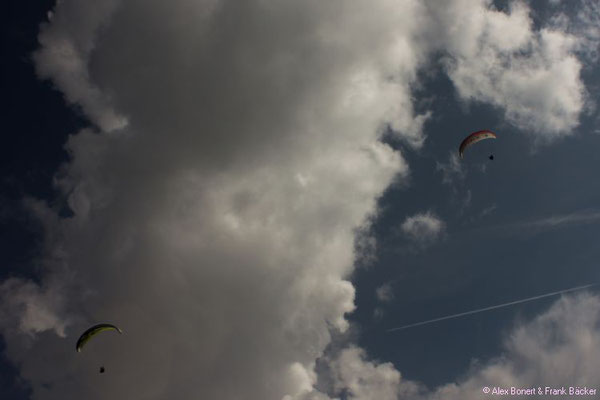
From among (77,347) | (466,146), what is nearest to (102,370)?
(77,347)

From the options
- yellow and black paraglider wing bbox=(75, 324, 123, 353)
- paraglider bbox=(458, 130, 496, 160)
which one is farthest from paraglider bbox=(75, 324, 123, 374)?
paraglider bbox=(458, 130, 496, 160)

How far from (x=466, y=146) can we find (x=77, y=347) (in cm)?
10073

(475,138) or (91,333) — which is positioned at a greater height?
(475,138)

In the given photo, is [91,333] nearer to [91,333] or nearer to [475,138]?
[91,333]

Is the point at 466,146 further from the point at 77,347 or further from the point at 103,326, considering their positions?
the point at 77,347

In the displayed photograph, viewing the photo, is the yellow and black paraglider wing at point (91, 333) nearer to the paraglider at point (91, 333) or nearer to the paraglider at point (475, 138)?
the paraglider at point (91, 333)

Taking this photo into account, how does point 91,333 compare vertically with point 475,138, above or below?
below

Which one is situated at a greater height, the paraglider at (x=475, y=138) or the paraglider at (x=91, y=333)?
the paraglider at (x=475, y=138)

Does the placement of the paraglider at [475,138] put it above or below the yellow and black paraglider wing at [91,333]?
above

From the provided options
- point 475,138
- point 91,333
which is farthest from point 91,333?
point 475,138

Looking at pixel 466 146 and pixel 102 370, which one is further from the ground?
pixel 466 146

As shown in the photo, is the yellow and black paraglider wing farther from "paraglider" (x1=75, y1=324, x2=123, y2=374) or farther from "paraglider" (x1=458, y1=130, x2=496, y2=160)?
"paraglider" (x1=458, y1=130, x2=496, y2=160)

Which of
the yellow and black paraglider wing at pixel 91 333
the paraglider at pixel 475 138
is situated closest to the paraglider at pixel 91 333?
the yellow and black paraglider wing at pixel 91 333

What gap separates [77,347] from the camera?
256ft
